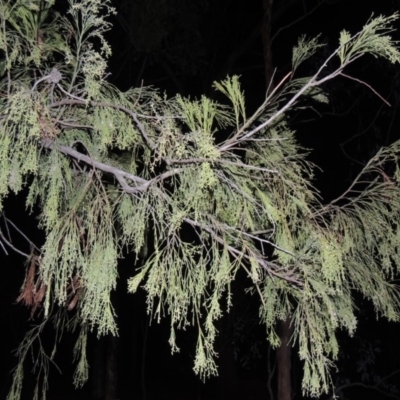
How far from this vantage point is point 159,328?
19250 millimetres

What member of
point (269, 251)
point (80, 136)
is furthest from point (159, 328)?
point (80, 136)

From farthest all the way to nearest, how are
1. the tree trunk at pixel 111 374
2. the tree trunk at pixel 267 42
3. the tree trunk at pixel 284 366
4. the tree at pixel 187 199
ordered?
the tree trunk at pixel 111 374
the tree trunk at pixel 267 42
the tree trunk at pixel 284 366
the tree at pixel 187 199

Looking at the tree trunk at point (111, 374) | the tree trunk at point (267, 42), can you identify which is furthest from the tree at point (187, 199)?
the tree trunk at point (111, 374)

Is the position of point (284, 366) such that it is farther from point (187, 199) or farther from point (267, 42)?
point (187, 199)

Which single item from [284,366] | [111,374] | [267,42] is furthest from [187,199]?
[111,374]

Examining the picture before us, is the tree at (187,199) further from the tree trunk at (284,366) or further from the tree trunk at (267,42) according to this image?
the tree trunk at (267,42)

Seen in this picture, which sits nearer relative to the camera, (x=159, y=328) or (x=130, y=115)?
(x=130, y=115)

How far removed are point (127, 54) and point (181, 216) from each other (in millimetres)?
6900

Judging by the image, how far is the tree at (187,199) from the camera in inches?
97.0

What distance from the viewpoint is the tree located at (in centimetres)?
246

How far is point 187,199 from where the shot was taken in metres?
2.46

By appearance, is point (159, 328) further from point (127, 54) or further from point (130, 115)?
point (130, 115)

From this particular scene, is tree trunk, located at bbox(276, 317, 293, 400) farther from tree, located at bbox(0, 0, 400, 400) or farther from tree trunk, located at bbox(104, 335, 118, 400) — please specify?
tree trunk, located at bbox(104, 335, 118, 400)

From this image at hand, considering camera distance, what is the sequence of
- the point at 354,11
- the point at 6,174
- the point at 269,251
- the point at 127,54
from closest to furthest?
the point at 6,174
the point at 269,251
the point at 127,54
the point at 354,11
